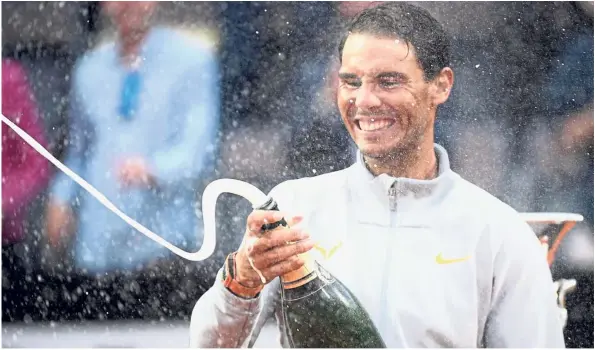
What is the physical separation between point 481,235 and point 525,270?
180 mm

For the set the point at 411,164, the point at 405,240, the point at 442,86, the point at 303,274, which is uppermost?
the point at 442,86

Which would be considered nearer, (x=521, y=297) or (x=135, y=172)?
(x=521, y=297)

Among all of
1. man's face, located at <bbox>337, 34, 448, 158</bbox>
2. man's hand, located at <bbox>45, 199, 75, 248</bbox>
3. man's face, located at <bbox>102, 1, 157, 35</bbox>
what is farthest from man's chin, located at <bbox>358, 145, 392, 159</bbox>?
man's hand, located at <bbox>45, 199, 75, 248</bbox>

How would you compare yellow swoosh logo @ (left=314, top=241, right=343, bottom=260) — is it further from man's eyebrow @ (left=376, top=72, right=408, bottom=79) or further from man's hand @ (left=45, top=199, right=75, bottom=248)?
man's hand @ (left=45, top=199, right=75, bottom=248)

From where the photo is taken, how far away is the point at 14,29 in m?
2.10

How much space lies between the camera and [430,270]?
197cm

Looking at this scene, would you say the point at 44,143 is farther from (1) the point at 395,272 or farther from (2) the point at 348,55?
(1) the point at 395,272

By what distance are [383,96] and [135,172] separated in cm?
86

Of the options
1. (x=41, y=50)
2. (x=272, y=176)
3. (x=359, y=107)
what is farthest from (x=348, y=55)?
(x=41, y=50)

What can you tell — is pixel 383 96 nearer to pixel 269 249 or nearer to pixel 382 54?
pixel 382 54

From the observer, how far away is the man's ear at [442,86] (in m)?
1.99

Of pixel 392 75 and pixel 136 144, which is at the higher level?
pixel 392 75

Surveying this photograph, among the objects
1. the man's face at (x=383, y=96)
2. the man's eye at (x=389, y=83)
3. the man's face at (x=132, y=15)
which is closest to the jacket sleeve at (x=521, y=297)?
the man's face at (x=383, y=96)

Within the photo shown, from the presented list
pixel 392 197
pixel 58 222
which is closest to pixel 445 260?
pixel 392 197
